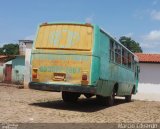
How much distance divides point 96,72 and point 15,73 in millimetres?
30654

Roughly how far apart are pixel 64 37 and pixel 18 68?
3011 centimetres

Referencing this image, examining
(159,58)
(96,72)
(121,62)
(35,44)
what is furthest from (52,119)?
(159,58)

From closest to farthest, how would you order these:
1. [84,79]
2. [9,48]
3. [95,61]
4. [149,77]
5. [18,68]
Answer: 1. [84,79]
2. [95,61]
3. [149,77]
4. [18,68]
5. [9,48]

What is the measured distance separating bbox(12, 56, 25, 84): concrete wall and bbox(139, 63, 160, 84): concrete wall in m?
12.0

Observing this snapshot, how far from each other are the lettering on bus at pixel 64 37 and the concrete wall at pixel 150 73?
1026 inches

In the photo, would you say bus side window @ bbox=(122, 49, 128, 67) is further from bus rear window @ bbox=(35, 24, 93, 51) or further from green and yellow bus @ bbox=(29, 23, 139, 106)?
bus rear window @ bbox=(35, 24, 93, 51)

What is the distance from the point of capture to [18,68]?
45375mm

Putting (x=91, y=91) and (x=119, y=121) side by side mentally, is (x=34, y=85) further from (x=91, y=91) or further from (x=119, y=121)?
(x=119, y=121)

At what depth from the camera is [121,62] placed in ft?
66.6

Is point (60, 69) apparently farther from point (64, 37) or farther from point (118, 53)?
point (118, 53)

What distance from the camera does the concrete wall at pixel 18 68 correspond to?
44.3 metres

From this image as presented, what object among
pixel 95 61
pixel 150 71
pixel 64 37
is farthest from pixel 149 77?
pixel 95 61

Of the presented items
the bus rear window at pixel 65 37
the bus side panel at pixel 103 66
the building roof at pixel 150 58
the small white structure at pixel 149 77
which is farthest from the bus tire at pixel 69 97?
the building roof at pixel 150 58

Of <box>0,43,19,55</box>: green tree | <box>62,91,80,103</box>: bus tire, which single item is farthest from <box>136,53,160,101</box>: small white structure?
<box>0,43,19,55</box>: green tree
